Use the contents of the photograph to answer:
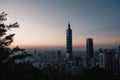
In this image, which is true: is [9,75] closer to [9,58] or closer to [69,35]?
[9,58]

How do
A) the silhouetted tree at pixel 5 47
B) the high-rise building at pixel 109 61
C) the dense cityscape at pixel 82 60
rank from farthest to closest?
the high-rise building at pixel 109 61 → the dense cityscape at pixel 82 60 → the silhouetted tree at pixel 5 47

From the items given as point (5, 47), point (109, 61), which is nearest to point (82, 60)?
point (109, 61)

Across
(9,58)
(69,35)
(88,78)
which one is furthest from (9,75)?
(69,35)

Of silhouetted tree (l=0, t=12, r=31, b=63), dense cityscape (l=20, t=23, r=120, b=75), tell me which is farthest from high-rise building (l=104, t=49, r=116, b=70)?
silhouetted tree (l=0, t=12, r=31, b=63)

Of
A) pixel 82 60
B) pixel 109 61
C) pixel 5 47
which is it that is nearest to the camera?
pixel 5 47

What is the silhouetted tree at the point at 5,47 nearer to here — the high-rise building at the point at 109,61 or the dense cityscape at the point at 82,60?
the dense cityscape at the point at 82,60

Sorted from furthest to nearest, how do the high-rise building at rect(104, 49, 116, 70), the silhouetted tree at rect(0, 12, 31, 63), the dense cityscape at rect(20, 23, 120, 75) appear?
the high-rise building at rect(104, 49, 116, 70)
the dense cityscape at rect(20, 23, 120, 75)
the silhouetted tree at rect(0, 12, 31, 63)

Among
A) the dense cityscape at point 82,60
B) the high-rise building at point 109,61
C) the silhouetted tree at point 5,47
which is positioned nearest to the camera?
the silhouetted tree at point 5,47

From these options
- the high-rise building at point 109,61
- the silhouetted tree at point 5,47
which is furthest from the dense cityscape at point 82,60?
the silhouetted tree at point 5,47

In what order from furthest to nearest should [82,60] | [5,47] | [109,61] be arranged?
[82,60]
[109,61]
[5,47]

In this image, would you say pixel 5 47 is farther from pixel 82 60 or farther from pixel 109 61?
pixel 82 60

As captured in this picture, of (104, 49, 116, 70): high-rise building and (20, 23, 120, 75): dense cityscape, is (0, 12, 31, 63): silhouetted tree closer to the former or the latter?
(20, 23, 120, 75): dense cityscape
